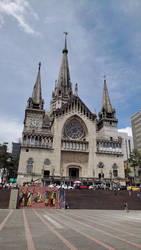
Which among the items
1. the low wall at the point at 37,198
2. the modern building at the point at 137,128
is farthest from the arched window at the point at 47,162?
the modern building at the point at 137,128

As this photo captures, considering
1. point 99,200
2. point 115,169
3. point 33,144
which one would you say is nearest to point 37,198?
point 99,200

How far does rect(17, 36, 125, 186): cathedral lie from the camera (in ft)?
143

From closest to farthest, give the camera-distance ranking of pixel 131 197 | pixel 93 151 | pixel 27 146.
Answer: pixel 131 197, pixel 27 146, pixel 93 151

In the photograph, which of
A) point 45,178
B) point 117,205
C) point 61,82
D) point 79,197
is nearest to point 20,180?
point 45,178

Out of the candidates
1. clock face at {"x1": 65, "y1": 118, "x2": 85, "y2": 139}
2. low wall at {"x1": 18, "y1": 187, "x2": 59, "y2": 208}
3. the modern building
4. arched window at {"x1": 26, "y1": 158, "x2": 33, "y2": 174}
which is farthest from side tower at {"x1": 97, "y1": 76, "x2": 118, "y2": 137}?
the modern building

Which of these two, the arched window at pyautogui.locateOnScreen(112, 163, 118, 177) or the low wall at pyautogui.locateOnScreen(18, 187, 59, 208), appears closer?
the low wall at pyautogui.locateOnScreen(18, 187, 59, 208)

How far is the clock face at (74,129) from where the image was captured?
5000 cm

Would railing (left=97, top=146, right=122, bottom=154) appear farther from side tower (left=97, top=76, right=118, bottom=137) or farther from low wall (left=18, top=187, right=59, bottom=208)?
low wall (left=18, top=187, right=59, bottom=208)

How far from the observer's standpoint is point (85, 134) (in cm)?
5131

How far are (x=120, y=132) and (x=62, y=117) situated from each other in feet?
324

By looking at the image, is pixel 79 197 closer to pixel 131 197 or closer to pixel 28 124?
pixel 131 197

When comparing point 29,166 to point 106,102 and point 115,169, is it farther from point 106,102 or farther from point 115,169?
point 106,102

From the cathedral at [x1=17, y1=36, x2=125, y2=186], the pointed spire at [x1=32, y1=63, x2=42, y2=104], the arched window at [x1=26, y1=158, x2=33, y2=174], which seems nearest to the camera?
the arched window at [x1=26, y1=158, x2=33, y2=174]

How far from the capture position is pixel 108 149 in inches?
1982
